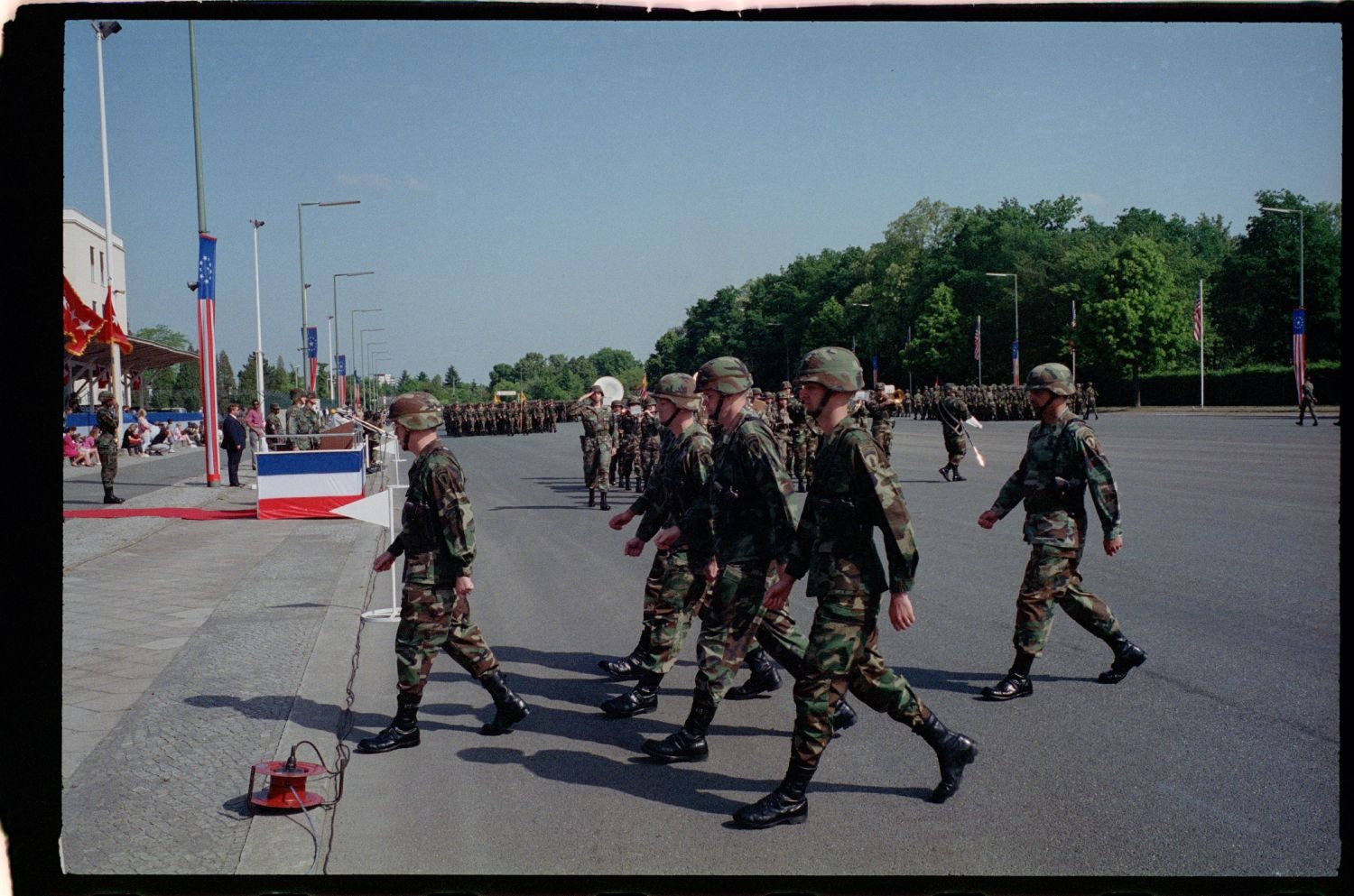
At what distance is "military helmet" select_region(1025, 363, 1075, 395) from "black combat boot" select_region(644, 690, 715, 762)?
2721 millimetres

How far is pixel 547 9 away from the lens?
393cm

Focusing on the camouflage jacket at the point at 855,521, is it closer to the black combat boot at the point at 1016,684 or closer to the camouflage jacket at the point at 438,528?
the camouflage jacket at the point at 438,528

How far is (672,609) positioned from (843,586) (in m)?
1.81

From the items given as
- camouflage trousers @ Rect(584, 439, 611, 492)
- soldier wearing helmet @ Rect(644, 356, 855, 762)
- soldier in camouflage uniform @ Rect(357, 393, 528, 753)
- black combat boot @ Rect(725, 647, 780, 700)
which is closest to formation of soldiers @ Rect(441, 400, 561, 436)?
camouflage trousers @ Rect(584, 439, 611, 492)

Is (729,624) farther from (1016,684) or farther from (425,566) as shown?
(1016,684)

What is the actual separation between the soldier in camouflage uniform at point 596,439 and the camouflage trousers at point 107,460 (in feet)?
26.5

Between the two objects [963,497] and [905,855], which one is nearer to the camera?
[905,855]

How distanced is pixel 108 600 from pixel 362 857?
652 cm

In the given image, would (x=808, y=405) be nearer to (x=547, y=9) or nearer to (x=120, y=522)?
(x=547, y=9)

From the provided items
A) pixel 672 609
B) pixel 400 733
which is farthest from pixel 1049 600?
pixel 400 733

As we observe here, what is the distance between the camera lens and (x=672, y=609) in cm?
640

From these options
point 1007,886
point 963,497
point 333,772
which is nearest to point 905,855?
point 1007,886

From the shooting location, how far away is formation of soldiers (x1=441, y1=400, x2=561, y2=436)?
59.3 m

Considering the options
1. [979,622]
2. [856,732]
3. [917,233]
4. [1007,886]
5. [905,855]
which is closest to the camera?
[1007,886]
